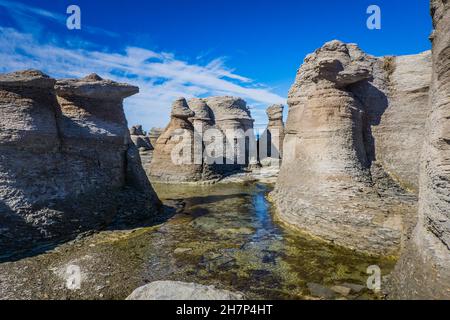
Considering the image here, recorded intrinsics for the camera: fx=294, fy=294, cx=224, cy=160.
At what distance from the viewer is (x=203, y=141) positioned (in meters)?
28.7

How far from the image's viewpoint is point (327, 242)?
28.8 feet

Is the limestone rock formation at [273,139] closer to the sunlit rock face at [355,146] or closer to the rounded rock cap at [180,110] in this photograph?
the rounded rock cap at [180,110]

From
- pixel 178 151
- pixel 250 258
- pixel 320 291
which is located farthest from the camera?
→ pixel 178 151

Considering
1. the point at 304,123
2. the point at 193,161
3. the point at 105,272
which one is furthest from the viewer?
the point at 193,161

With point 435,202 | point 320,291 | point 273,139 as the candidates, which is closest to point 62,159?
point 320,291

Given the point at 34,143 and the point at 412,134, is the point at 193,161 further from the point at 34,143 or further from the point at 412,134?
the point at 412,134

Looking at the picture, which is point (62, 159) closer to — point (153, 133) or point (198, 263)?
point (198, 263)

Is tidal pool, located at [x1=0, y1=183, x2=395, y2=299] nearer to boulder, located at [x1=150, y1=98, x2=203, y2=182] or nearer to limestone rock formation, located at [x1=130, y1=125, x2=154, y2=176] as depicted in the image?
boulder, located at [x1=150, y1=98, x2=203, y2=182]

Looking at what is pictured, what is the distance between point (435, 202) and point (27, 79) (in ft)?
35.2

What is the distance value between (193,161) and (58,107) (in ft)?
49.0

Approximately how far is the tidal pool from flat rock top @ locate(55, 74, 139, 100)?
17.1ft

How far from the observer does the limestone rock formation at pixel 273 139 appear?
33.0 metres
